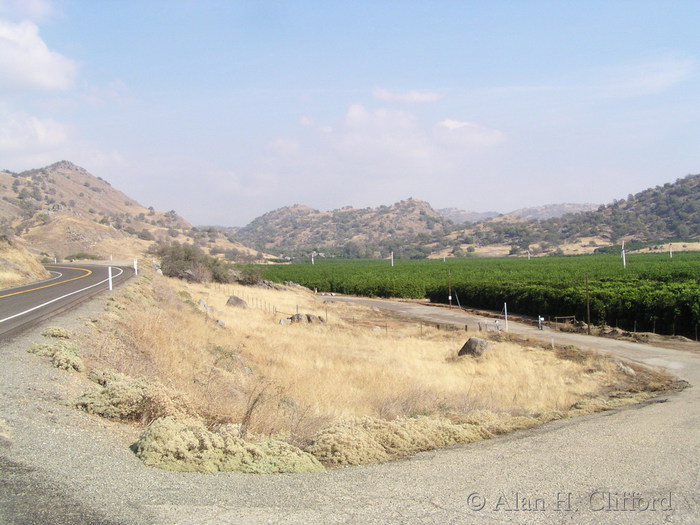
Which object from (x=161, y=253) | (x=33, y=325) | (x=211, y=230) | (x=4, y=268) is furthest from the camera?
(x=211, y=230)

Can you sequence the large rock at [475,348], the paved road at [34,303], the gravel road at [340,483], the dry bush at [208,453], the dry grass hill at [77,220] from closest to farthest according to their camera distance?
the gravel road at [340,483]
the dry bush at [208,453]
the paved road at [34,303]
the large rock at [475,348]
the dry grass hill at [77,220]

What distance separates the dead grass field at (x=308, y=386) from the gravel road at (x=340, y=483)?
500 millimetres

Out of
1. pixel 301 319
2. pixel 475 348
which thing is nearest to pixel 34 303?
pixel 301 319

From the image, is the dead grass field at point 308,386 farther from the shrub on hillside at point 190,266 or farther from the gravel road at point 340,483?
the shrub on hillside at point 190,266

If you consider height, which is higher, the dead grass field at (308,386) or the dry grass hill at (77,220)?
the dry grass hill at (77,220)

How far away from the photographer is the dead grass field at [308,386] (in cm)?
731

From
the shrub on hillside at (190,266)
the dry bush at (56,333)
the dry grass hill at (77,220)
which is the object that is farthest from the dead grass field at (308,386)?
the dry grass hill at (77,220)

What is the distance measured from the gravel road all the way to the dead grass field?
0.50 metres

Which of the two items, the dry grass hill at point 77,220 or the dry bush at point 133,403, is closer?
the dry bush at point 133,403

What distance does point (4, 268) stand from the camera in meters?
32.7

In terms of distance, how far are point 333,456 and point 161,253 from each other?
55957mm

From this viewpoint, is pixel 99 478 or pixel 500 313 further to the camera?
pixel 500 313

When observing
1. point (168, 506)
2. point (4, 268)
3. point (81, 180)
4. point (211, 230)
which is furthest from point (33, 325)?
point (81, 180)

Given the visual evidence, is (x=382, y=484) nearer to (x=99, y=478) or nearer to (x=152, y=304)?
(x=99, y=478)
